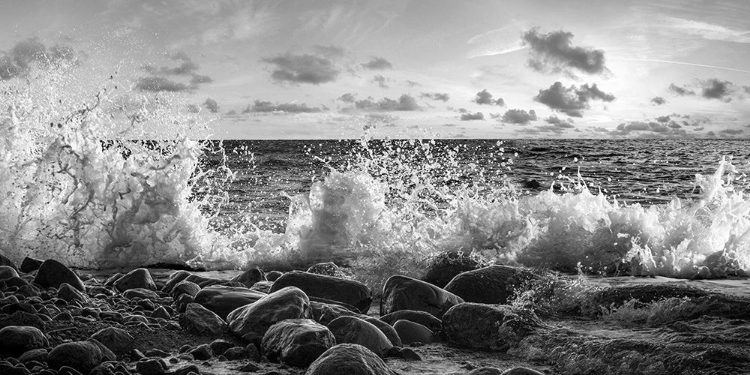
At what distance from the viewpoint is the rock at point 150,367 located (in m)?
3.67

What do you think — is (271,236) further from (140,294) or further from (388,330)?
(388,330)

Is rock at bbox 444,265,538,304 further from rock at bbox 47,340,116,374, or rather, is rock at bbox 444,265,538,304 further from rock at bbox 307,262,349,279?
rock at bbox 47,340,116,374

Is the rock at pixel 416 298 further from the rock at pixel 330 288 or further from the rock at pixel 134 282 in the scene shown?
the rock at pixel 134 282

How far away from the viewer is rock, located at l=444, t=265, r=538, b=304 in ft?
19.7

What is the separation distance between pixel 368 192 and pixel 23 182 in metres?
5.09

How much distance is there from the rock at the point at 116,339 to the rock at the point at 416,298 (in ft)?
7.55

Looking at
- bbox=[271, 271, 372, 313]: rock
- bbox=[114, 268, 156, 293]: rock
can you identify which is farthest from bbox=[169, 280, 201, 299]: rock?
bbox=[271, 271, 372, 313]: rock

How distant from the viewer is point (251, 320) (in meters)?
4.62

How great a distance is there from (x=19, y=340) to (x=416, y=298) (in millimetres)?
3131

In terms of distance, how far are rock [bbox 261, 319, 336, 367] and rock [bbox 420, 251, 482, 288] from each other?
3.15m

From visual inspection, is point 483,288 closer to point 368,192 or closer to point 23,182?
point 368,192

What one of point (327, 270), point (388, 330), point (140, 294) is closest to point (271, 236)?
point (327, 270)

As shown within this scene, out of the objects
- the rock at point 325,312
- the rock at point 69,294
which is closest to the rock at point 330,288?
the rock at point 325,312

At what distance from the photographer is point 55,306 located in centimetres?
482
